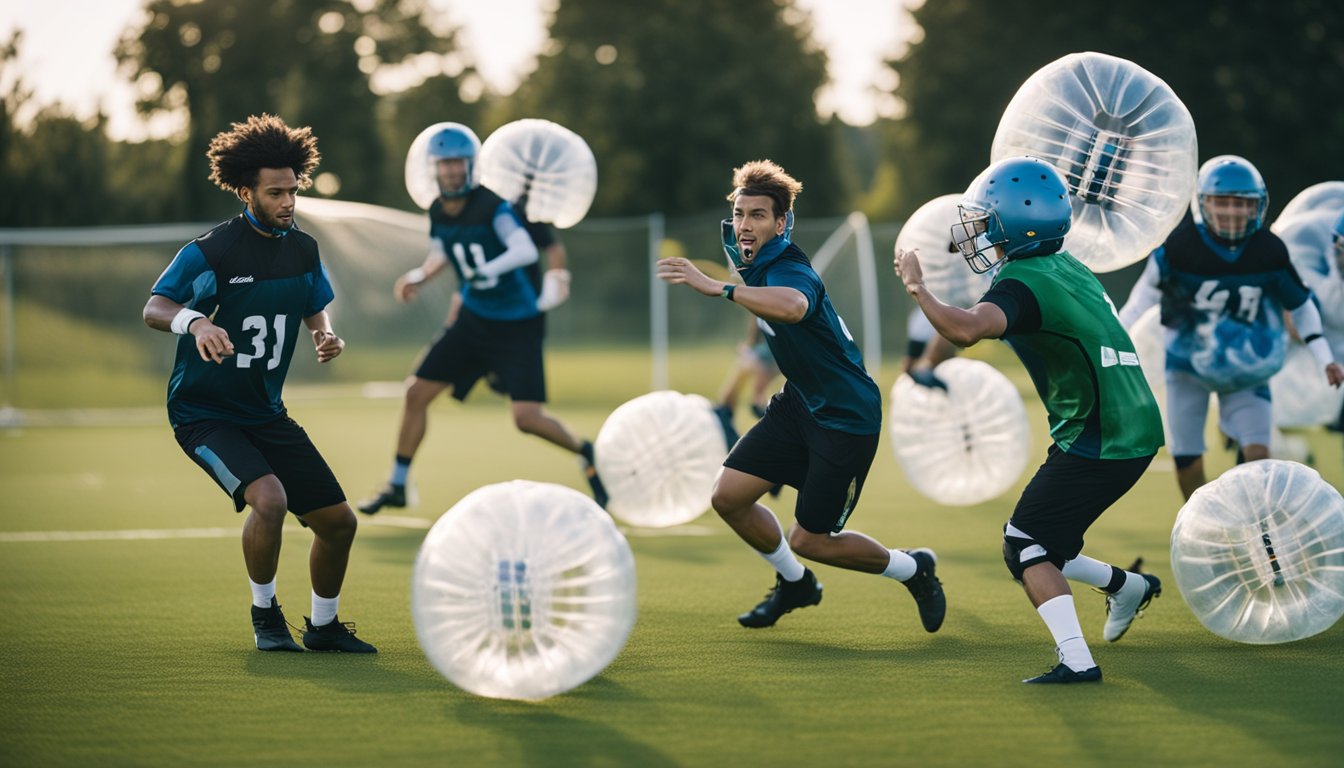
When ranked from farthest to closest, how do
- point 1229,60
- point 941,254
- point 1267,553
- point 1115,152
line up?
point 1229,60, point 941,254, point 1115,152, point 1267,553

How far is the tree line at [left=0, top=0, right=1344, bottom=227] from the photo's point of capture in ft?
123

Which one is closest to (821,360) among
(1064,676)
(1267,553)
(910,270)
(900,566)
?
(910,270)

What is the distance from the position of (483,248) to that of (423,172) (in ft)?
2.30

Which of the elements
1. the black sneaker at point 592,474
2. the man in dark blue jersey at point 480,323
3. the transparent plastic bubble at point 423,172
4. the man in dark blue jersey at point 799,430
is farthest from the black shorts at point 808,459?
the transparent plastic bubble at point 423,172

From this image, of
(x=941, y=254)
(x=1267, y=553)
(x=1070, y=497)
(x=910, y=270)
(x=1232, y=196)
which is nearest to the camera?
(x=910, y=270)

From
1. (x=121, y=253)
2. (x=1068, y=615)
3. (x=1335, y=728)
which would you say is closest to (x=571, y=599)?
(x=1068, y=615)

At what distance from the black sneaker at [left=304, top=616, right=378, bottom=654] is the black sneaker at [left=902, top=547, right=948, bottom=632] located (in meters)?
2.49

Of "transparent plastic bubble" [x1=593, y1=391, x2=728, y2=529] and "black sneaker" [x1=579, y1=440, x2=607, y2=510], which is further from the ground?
"transparent plastic bubble" [x1=593, y1=391, x2=728, y2=529]

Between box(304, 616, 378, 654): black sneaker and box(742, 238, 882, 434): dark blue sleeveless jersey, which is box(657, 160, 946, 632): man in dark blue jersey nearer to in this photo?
box(742, 238, 882, 434): dark blue sleeveless jersey

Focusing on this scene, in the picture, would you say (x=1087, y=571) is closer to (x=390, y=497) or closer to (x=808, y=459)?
(x=808, y=459)

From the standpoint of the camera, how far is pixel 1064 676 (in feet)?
19.2

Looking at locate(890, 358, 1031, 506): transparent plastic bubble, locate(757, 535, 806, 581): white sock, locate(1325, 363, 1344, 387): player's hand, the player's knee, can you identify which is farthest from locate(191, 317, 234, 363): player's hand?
locate(1325, 363, 1344, 387): player's hand

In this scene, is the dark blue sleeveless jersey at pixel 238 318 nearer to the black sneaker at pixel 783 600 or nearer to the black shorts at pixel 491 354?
the black sneaker at pixel 783 600

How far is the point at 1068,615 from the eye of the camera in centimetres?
592
